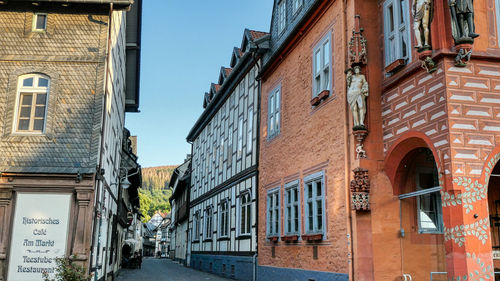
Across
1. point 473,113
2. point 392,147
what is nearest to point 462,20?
point 473,113

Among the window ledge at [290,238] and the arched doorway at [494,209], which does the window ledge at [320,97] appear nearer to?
the window ledge at [290,238]

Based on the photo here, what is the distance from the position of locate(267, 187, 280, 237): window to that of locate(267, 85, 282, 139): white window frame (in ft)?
7.27

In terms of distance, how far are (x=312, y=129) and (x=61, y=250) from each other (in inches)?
317

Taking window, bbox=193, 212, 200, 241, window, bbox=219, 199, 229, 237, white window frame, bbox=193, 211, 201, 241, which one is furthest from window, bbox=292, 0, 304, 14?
window, bbox=193, 212, 200, 241

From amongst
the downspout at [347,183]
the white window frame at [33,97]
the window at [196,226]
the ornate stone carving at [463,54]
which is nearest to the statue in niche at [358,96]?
the downspout at [347,183]

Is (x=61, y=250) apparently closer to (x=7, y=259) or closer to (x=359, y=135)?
(x=7, y=259)

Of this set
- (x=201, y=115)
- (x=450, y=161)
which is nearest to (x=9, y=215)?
(x=450, y=161)

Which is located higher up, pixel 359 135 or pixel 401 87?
pixel 401 87

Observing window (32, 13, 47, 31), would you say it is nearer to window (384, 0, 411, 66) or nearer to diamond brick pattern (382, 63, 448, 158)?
window (384, 0, 411, 66)

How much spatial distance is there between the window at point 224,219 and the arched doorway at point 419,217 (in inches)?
579

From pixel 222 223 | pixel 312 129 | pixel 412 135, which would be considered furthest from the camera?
pixel 222 223

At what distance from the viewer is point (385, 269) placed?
39.7ft

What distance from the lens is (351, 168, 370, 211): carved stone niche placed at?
12188mm

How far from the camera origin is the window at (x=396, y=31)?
39.9ft
